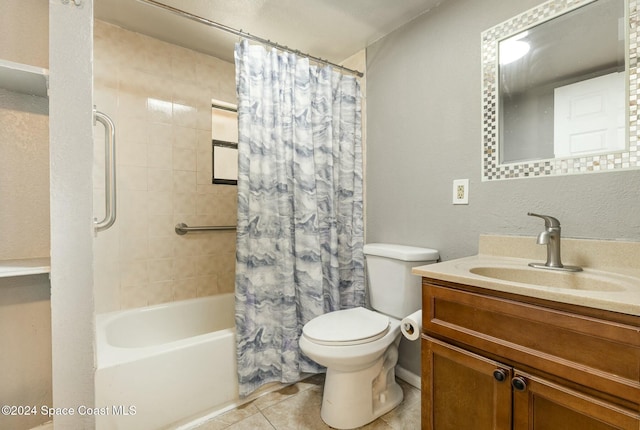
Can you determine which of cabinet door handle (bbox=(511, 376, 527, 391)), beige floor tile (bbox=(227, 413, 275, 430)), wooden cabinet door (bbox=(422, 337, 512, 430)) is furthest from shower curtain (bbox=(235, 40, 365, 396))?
cabinet door handle (bbox=(511, 376, 527, 391))

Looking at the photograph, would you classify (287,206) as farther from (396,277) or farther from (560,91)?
(560,91)

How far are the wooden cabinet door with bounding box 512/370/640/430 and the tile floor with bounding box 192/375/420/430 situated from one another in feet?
2.52

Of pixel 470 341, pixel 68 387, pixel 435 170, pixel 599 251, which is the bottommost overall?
pixel 68 387

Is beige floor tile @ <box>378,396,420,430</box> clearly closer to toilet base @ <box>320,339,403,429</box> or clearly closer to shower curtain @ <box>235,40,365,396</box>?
toilet base @ <box>320,339,403,429</box>

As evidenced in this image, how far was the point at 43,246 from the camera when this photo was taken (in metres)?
1.37

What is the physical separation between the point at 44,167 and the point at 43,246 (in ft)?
1.18

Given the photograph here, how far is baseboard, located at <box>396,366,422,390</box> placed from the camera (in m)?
1.80

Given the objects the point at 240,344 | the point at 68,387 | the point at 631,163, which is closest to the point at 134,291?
the point at 240,344

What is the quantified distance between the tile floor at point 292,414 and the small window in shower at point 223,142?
5.02ft

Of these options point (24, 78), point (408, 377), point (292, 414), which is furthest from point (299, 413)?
point (24, 78)

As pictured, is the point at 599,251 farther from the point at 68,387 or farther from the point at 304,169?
the point at 68,387

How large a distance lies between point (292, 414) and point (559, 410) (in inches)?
47.5

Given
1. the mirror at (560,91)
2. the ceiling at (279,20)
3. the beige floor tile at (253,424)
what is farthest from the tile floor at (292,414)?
the ceiling at (279,20)

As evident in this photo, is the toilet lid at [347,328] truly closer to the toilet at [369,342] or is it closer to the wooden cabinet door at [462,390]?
the toilet at [369,342]
